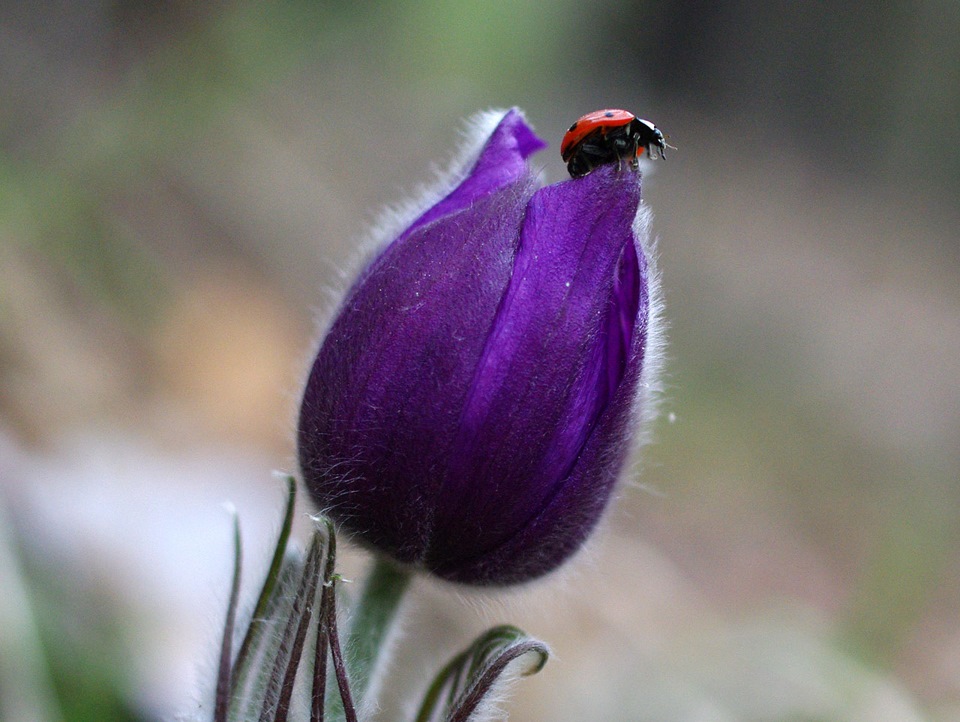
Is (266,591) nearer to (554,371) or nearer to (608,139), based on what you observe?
(554,371)

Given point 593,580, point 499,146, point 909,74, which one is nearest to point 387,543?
point 499,146

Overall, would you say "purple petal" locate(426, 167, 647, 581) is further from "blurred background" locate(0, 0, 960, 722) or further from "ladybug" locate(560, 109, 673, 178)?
"blurred background" locate(0, 0, 960, 722)

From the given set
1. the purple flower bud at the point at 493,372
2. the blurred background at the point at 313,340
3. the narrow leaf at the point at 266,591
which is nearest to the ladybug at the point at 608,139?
the purple flower bud at the point at 493,372

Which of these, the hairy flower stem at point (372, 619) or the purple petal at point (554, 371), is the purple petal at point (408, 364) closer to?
the purple petal at point (554, 371)

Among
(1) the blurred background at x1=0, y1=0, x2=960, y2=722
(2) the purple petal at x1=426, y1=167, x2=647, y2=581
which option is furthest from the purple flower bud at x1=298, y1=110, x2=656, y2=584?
(1) the blurred background at x1=0, y1=0, x2=960, y2=722

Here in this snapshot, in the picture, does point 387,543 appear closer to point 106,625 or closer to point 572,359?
point 572,359
